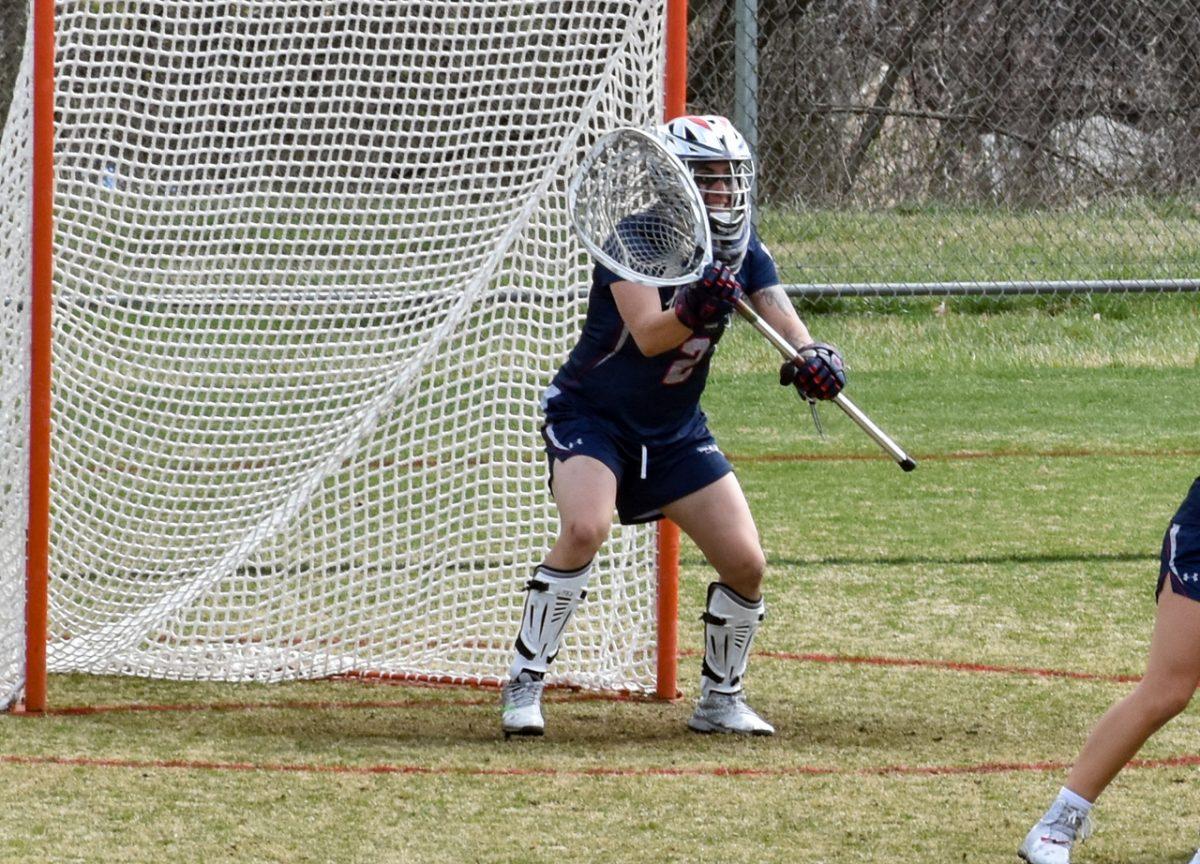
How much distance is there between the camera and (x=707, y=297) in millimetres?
4805

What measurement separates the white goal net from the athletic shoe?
6.12 feet

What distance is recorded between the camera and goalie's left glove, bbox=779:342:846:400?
4988 millimetres

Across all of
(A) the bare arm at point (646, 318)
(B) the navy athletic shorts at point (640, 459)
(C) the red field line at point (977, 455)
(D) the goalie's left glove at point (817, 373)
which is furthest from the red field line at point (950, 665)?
(C) the red field line at point (977, 455)

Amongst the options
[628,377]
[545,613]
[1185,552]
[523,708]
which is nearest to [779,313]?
[628,377]

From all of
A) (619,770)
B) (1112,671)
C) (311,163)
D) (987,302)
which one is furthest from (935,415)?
(619,770)

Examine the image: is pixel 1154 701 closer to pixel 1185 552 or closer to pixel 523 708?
pixel 1185 552

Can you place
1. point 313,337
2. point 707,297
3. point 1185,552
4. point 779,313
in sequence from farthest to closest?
point 313,337 → point 779,313 → point 707,297 → point 1185,552

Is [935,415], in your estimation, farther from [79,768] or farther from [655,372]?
[79,768]

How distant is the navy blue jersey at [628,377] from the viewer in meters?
5.18

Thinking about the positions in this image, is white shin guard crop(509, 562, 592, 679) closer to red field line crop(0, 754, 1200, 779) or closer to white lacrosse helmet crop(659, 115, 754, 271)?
red field line crop(0, 754, 1200, 779)

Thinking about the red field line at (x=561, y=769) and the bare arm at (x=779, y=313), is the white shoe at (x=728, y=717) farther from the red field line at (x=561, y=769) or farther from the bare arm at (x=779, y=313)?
the bare arm at (x=779, y=313)

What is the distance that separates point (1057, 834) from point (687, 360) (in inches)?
63.3

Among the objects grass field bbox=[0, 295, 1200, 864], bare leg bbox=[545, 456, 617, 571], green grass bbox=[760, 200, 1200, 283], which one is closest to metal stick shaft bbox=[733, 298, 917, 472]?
bare leg bbox=[545, 456, 617, 571]

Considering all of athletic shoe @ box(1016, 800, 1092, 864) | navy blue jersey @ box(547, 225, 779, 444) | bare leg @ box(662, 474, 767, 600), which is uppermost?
navy blue jersey @ box(547, 225, 779, 444)
